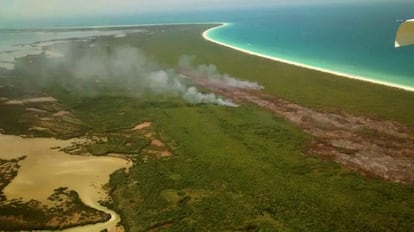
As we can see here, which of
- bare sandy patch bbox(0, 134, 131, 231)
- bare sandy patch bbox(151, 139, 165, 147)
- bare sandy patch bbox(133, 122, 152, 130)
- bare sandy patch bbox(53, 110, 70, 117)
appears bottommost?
bare sandy patch bbox(0, 134, 131, 231)

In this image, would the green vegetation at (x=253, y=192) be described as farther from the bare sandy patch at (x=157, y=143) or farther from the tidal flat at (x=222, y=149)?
the bare sandy patch at (x=157, y=143)

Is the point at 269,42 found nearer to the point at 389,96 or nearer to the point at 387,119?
the point at 389,96

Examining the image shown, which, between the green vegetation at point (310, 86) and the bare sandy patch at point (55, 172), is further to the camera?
the green vegetation at point (310, 86)

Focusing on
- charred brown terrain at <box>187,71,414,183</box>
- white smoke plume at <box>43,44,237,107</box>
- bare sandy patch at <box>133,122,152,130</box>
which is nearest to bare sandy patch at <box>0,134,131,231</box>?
bare sandy patch at <box>133,122,152,130</box>

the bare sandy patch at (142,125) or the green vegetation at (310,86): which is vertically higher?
the green vegetation at (310,86)

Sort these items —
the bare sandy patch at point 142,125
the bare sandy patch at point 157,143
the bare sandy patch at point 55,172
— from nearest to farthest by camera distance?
the bare sandy patch at point 55,172, the bare sandy patch at point 157,143, the bare sandy patch at point 142,125

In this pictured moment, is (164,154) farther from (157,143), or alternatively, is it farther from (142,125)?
(142,125)

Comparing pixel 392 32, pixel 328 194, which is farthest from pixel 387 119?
pixel 392 32

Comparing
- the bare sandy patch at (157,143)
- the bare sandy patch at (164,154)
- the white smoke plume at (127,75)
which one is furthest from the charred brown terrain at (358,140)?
the bare sandy patch at (157,143)

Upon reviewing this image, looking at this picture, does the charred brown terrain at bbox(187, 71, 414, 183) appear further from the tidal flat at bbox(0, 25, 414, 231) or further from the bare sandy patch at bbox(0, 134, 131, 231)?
the bare sandy patch at bbox(0, 134, 131, 231)
